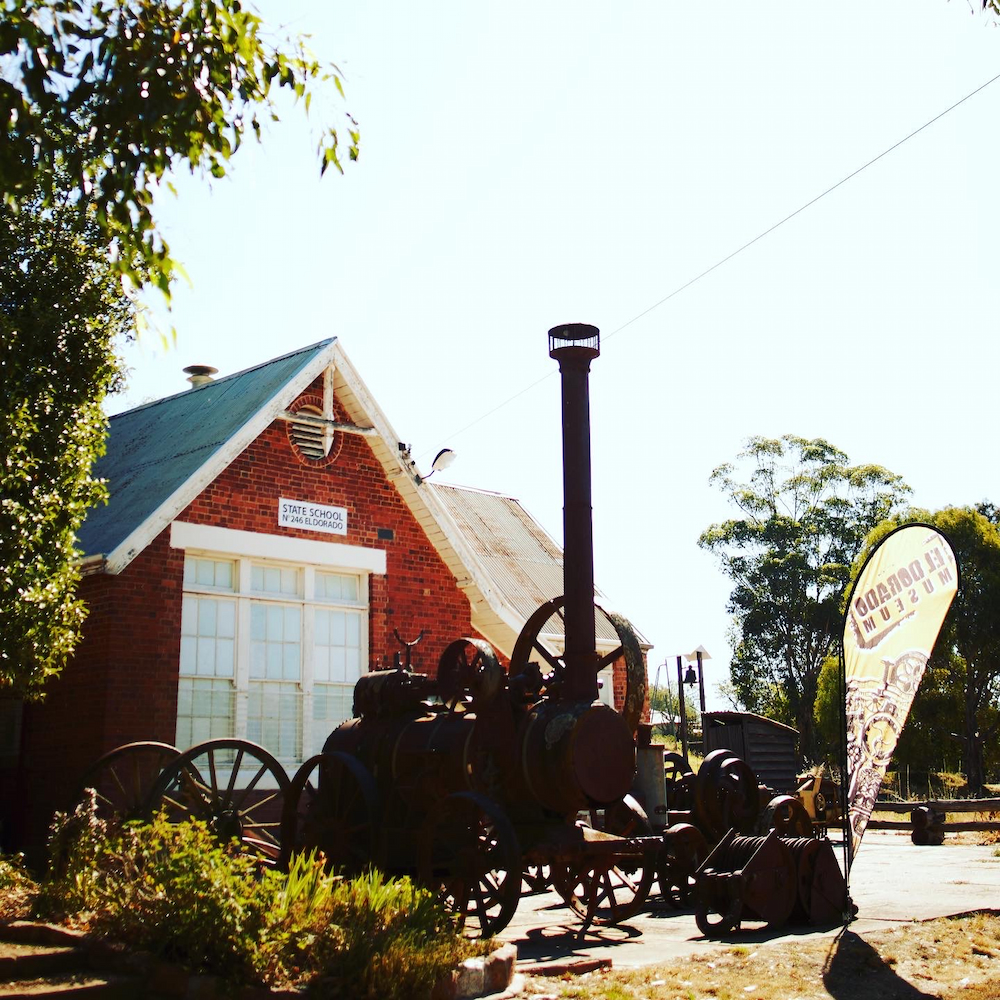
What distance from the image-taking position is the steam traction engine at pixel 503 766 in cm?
787

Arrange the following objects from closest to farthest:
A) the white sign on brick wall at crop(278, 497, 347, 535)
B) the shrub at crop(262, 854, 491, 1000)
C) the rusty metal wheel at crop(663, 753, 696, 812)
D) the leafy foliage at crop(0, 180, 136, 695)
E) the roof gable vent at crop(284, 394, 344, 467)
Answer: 1. the shrub at crop(262, 854, 491, 1000)
2. the leafy foliage at crop(0, 180, 136, 695)
3. the rusty metal wheel at crop(663, 753, 696, 812)
4. the white sign on brick wall at crop(278, 497, 347, 535)
5. the roof gable vent at crop(284, 394, 344, 467)

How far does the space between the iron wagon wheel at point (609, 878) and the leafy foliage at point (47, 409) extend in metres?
4.51

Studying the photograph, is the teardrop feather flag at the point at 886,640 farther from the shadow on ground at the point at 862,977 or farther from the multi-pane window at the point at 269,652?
the multi-pane window at the point at 269,652

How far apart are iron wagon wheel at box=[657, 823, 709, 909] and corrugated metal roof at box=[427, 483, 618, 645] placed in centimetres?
710

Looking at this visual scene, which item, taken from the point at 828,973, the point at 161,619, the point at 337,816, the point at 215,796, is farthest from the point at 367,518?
the point at 828,973

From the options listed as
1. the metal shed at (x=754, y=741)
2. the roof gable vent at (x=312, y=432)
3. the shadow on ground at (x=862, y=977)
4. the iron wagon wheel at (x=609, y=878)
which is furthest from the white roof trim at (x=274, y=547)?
the shadow on ground at (x=862, y=977)

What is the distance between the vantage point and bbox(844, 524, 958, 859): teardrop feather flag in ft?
26.2

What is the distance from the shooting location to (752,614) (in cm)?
3997

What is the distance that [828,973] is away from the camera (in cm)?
658

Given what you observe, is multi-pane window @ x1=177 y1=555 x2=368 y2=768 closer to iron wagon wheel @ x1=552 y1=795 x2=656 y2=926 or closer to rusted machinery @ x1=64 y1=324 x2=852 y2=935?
rusted machinery @ x1=64 y1=324 x2=852 y2=935

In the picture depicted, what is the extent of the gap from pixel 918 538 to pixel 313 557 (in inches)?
272

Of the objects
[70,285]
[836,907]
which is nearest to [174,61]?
[70,285]

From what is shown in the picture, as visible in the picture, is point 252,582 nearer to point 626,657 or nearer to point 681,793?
point 626,657

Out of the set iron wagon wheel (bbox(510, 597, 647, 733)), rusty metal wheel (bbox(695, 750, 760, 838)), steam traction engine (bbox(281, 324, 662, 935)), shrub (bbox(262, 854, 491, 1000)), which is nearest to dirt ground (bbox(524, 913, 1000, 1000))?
shrub (bbox(262, 854, 491, 1000))
